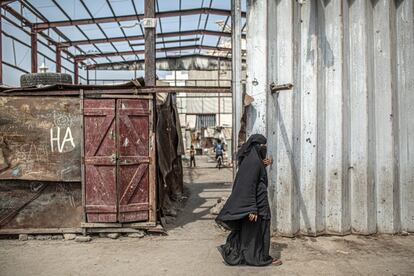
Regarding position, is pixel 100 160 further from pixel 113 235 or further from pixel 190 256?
pixel 190 256

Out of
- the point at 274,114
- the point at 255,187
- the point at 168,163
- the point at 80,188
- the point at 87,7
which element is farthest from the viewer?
the point at 87,7

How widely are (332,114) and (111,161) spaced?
376cm

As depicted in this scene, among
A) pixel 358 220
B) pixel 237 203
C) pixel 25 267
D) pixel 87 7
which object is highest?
pixel 87 7

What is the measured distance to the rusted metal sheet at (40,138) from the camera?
5.95 metres

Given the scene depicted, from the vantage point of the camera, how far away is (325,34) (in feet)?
18.9

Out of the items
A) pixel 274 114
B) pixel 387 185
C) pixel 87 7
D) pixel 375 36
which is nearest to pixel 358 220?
pixel 387 185

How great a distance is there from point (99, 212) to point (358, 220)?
430 cm

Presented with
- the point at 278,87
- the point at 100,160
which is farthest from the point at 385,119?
the point at 100,160

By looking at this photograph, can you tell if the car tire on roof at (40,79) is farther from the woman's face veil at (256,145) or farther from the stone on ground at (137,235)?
the woman's face veil at (256,145)

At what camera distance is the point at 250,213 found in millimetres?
4469

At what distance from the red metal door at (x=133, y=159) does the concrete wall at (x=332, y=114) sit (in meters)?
1.88

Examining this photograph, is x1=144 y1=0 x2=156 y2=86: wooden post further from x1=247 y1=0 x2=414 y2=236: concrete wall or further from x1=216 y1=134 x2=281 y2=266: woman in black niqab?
x1=216 y1=134 x2=281 y2=266: woman in black niqab

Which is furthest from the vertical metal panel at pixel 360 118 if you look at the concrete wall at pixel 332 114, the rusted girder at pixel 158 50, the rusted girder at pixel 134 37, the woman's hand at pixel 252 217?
the rusted girder at pixel 158 50

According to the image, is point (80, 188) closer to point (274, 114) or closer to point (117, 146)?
point (117, 146)
